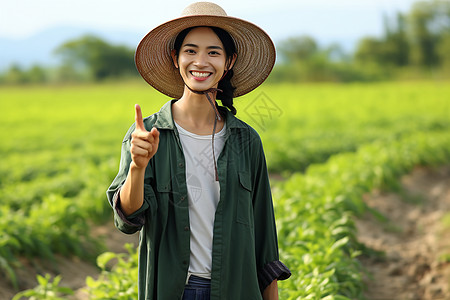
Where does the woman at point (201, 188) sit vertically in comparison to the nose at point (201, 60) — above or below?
below

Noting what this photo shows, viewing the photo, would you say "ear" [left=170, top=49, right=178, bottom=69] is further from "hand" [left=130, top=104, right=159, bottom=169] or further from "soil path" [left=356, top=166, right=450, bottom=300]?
"soil path" [left=356, top=166, right=450, bottom=300]

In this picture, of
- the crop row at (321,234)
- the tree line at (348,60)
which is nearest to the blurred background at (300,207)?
the crop row at (321,234)

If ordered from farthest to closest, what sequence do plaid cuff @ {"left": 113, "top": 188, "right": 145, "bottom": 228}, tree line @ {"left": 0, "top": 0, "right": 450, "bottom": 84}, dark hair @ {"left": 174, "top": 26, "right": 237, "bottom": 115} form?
tree line @ {"left": 0, "top": 0, "right": 450, "bottom": 84} → dark hair @ {"left": 174, "top": 26, "right": 237, "bottom": 115} → plaid cuff @ {"left": 113, "top": 188, "right": 145, "bottom": 228}

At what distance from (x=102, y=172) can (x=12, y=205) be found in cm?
114

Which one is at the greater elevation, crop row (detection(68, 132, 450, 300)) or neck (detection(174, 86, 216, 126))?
neck (detection(174, 86, 216, 126))

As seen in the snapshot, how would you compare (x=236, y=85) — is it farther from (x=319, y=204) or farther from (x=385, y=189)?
(x=385, y=189)

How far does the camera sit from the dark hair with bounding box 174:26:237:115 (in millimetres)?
2139

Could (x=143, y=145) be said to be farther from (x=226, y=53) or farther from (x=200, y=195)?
(x=226, y=53)

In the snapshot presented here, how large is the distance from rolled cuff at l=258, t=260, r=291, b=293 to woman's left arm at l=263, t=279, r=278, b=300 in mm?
19

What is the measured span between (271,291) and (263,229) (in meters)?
0.24

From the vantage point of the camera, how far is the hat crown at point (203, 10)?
2.03 meters

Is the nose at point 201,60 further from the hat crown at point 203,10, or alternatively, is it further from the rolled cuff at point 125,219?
the rolled cuff at point 125,219

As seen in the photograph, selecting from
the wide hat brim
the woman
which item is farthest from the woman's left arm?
the wide hat brim

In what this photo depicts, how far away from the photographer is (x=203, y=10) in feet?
6.66
